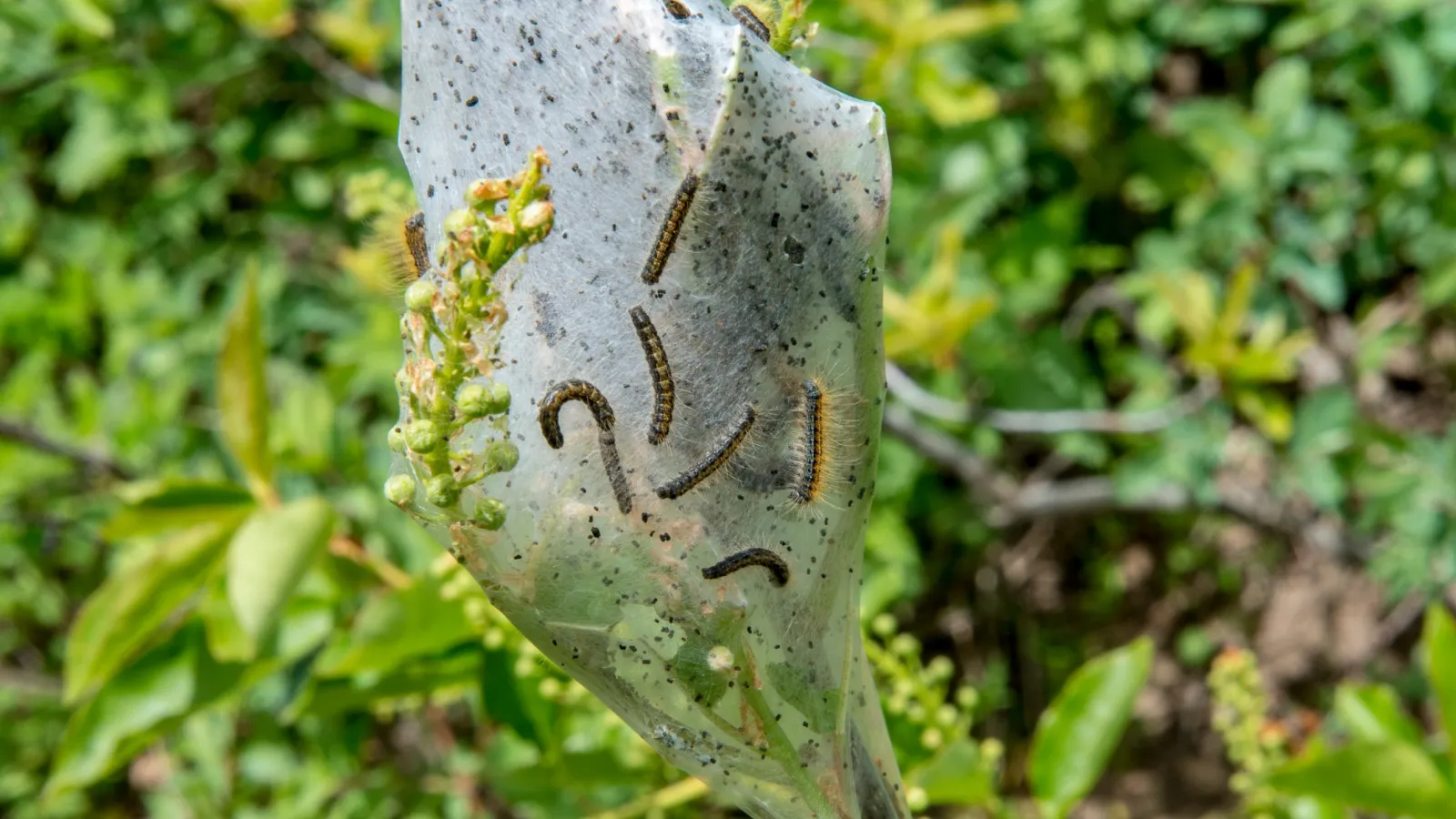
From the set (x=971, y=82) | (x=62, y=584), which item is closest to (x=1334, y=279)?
(x=971, y=82)

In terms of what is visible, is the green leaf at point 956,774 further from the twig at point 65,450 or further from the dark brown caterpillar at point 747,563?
the twig at point 65,450

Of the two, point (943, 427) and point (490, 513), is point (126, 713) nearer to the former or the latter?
point (490, 513)

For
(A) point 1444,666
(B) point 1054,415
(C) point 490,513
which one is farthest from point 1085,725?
(B) point 1054,415

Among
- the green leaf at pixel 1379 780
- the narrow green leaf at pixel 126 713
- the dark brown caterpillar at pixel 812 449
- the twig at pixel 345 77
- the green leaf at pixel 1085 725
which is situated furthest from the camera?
the twig at pixel 345 77

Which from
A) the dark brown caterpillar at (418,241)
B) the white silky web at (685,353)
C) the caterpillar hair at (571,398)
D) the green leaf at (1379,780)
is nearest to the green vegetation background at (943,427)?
the green leaf at (1379,780)

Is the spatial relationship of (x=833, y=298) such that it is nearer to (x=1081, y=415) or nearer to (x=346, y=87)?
(x=1081, y=415)

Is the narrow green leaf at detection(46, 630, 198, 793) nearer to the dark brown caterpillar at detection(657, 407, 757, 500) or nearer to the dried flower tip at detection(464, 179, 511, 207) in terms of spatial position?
the dark brown caterpillar at detection(657, 407, 757, 500)
